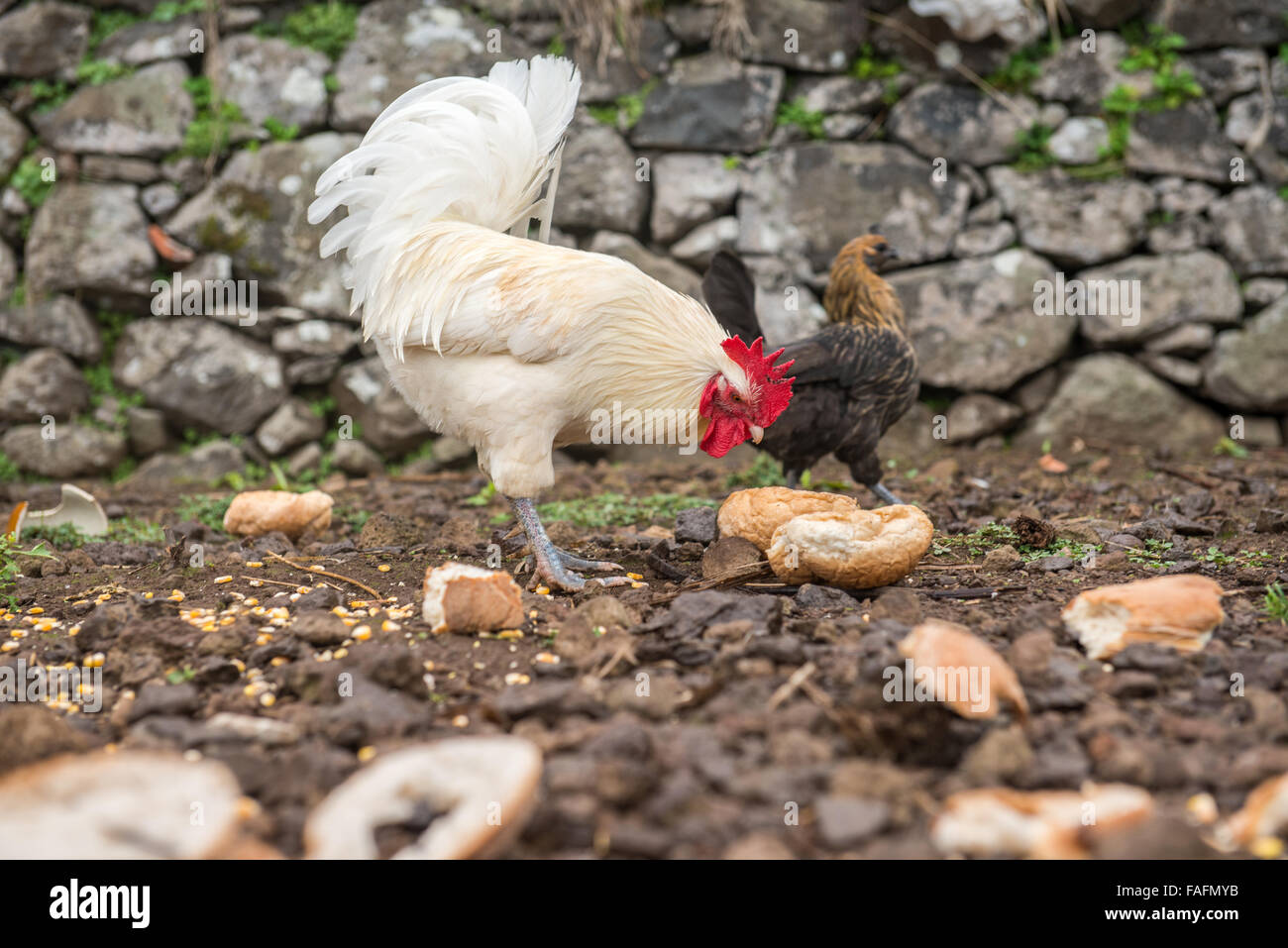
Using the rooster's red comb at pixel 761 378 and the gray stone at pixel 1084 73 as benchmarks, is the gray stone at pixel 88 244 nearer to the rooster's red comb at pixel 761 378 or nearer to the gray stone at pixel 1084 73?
the rooster's red comb at pixel 761 378

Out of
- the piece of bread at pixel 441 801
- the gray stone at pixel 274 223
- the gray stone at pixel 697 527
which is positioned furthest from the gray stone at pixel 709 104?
the piece of bread at pixel 441 801

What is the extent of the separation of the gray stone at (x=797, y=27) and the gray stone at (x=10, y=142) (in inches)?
205

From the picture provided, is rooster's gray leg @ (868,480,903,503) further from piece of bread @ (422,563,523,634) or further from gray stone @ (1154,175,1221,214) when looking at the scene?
gray stone @ (1154,175,1221,214)

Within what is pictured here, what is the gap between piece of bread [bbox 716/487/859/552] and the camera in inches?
140

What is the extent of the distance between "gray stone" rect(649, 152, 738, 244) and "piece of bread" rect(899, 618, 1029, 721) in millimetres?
4926

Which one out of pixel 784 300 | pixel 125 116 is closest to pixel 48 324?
pixel 125 116

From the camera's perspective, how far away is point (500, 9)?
261 inches

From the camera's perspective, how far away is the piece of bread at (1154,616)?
2.53 meters

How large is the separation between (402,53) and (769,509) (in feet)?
15.9

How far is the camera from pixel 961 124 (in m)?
6.51

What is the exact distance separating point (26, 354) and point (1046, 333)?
729 cm

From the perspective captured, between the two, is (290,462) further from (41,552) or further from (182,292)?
(41,552)

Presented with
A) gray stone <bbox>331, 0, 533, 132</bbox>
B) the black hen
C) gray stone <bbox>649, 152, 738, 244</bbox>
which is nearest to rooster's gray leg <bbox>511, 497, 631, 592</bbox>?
the black hen

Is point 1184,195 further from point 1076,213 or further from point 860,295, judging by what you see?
point 860,295
